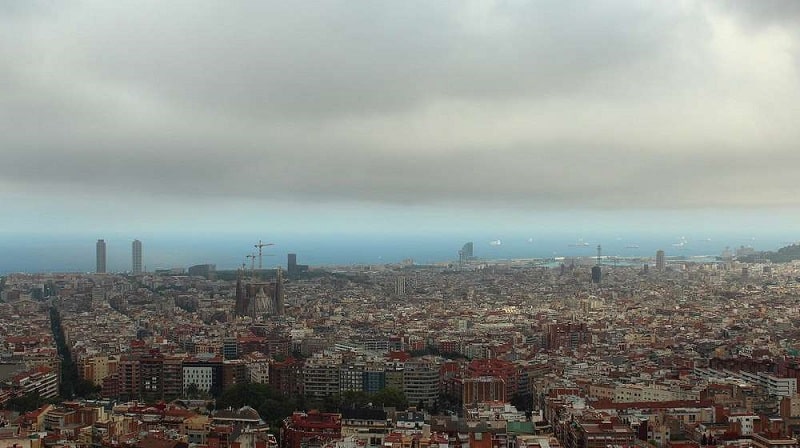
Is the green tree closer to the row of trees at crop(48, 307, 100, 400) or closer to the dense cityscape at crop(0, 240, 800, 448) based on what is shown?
the dense cityscape at crop(0, 240, 800, 448)

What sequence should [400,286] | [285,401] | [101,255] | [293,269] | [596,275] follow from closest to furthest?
[285,401] → [400,286] → [596,275] → [293,269] → [101,255]

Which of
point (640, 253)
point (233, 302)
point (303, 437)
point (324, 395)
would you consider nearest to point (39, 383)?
point (324, 395)

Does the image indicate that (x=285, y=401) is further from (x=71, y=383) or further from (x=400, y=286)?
(x=400, y=286)

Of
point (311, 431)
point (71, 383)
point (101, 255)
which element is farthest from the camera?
point (101, 255)

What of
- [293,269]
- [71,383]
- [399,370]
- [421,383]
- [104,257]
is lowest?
[71,383]

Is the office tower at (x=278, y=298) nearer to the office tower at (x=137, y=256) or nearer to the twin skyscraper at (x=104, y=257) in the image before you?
the twin skyscraper at (x=104, y=257)

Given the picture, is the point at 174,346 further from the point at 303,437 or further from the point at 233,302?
the point at 233,302

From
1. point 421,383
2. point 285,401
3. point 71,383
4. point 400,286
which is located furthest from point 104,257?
point 285,401

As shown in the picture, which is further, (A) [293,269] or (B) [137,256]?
(B) [137,256]

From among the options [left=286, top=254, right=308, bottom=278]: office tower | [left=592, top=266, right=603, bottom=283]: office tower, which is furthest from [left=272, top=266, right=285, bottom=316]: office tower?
[left=592, top=266, right=603, bottom=283]: office tower
